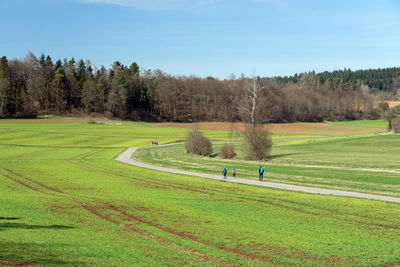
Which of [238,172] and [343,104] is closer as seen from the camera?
[238,172]

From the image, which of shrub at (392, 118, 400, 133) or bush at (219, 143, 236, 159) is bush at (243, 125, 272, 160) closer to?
bush at (219, 143, 236, 159)

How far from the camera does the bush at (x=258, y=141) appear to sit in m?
48.5

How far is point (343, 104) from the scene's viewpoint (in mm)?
180875

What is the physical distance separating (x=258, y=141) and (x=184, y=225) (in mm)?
32237

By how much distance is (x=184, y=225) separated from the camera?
17484 mm

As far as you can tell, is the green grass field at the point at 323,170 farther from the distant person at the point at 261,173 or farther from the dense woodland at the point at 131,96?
the dense woodland at the point at 131,96

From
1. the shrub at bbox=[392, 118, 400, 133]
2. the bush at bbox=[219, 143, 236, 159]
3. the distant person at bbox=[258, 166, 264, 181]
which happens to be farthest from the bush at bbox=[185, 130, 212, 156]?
the shrub at bbox=[392, 118, 400, 133]

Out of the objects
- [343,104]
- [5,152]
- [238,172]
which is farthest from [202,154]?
[343,104]

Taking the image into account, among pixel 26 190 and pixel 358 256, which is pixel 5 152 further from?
pixel 358 256

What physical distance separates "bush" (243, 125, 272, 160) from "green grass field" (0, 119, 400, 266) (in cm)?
1744

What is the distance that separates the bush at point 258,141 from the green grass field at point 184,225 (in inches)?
687

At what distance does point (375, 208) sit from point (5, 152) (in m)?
56.4

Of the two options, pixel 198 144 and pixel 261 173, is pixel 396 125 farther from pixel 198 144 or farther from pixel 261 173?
pixel 261 173

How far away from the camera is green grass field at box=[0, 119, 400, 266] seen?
42.7 feet
